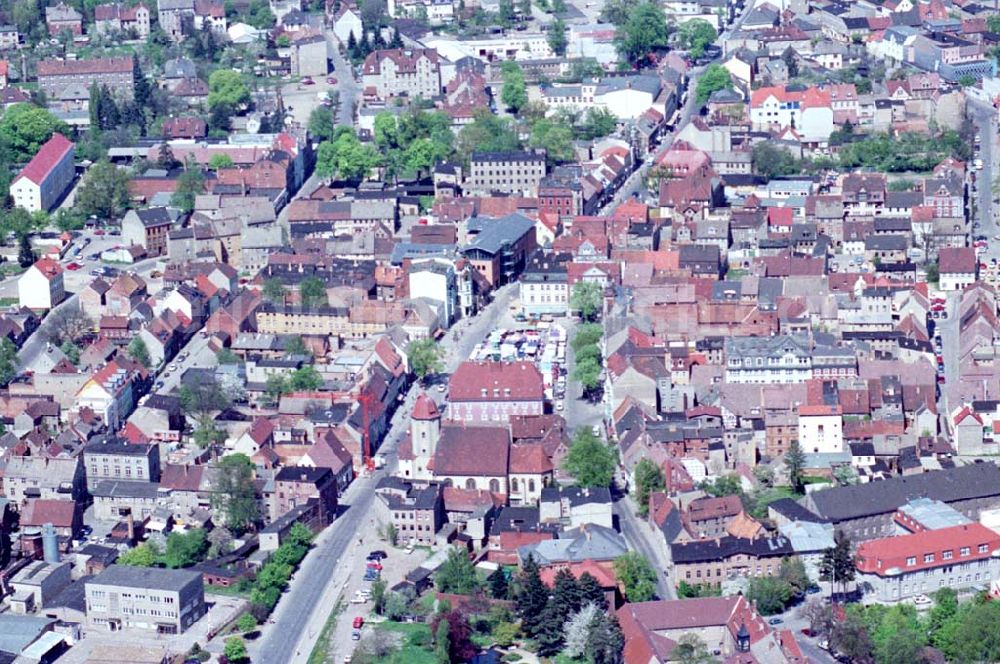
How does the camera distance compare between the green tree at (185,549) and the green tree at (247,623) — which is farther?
the green tree at (185,549)

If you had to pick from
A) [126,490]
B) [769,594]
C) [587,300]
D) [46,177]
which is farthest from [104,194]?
[769,594]

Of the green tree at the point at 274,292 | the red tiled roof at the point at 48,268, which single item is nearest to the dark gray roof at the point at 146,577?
the green tree at the point at 274,292

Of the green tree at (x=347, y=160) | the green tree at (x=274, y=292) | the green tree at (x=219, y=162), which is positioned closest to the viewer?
the green tree at (x=274, y=292)

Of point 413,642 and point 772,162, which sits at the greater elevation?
point 772,162

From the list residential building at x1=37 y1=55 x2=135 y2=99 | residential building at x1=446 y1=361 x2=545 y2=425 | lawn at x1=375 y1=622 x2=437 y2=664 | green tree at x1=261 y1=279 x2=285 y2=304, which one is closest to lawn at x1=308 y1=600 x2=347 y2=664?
lawn at x1=375 y1=622 x2=437 y2=664

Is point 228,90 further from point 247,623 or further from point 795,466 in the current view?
point 247,623

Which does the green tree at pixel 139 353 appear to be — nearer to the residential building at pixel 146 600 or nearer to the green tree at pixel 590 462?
the residential building at pixel 146 600
